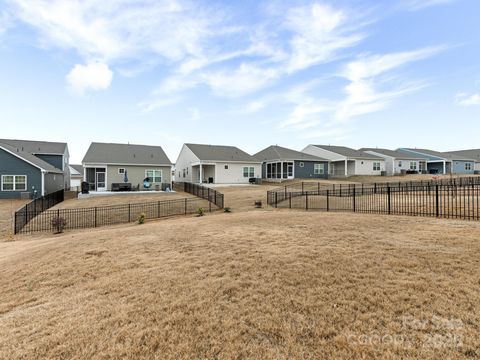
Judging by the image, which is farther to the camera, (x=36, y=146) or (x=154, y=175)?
(x=36, y=146)

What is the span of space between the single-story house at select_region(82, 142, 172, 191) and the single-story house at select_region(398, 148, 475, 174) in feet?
154

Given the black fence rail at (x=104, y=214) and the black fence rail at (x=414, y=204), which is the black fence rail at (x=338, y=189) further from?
the black fence rail at (x=104, y=214)

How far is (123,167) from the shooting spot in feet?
91.9

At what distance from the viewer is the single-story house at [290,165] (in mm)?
36938

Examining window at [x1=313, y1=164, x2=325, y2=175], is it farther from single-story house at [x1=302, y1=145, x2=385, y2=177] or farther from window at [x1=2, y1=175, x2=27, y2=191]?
window at [x1=2, y1=175, x2=27, y2=191]

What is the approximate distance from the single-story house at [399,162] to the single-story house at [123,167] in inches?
1435

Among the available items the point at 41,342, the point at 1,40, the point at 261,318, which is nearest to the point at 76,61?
the point at 1,40

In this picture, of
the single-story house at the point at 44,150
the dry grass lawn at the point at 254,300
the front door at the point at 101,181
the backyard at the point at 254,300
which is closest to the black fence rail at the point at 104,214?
the dry grass lawn at the point at 254,300

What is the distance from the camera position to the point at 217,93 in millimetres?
25078

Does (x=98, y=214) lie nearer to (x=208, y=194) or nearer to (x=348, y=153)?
(x=208, y=194)

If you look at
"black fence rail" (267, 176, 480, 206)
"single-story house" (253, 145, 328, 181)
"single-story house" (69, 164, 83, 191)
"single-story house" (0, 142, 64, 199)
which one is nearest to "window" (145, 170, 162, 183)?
"single-story house" (0, 142, 64, 199)

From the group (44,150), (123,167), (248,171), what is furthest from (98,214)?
(44,150)

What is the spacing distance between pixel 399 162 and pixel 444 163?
10360 mm

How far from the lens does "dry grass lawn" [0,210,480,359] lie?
113 inches
